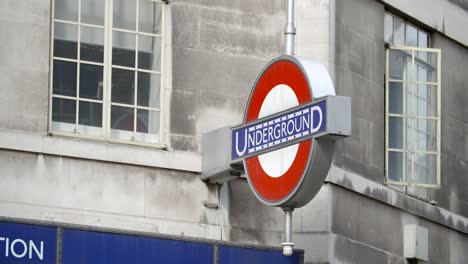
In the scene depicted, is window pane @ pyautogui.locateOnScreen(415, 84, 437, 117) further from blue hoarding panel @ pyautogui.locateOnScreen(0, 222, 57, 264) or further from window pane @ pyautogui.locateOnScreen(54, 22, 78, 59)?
blue hoarding panel @ pyautogui.locateOnScreen(0, 222, 57, 264)

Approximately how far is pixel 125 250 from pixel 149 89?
264cm

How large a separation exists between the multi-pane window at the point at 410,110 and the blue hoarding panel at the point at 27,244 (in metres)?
6.27

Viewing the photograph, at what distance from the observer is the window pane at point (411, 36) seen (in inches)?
1026

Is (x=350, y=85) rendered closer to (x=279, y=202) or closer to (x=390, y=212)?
(x=390, y=212)

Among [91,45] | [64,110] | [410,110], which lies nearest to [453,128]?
[410,110]

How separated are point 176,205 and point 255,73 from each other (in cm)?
231

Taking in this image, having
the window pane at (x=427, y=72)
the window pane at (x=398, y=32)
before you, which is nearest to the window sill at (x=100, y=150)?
the window pane at (x=398, y=32)

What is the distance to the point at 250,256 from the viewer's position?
22203mm

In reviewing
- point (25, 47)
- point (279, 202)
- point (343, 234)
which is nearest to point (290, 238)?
point (279, 202)

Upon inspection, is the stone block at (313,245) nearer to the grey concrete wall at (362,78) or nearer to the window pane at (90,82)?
the grey concrete wall at (362,78)

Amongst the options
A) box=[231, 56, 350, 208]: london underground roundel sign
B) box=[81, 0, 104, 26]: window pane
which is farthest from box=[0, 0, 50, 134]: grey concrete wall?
box=[231, 56, 350, 208]: london underground roundel sign

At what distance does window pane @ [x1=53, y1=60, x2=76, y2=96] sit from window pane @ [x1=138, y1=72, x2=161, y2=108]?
1.00m

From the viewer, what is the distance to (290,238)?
2153cm

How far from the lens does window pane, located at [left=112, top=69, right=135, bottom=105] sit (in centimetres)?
2266
